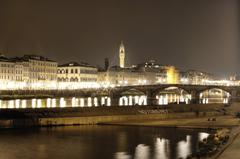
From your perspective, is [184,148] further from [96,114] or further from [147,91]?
[147,91]

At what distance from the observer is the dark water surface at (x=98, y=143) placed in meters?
39.1

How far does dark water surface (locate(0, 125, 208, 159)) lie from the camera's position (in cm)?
3906

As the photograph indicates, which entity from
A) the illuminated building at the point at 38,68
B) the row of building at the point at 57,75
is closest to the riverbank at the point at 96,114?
the row of building at the point at 57,75

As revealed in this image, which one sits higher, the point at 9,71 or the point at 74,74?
the point at 74,74

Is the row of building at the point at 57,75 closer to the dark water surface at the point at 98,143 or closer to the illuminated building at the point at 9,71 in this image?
the illuminated building at the point at 9,71

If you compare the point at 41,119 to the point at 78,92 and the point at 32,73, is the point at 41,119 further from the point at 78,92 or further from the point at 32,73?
the point at 32,73

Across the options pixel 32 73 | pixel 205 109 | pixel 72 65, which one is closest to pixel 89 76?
pixel 72 65

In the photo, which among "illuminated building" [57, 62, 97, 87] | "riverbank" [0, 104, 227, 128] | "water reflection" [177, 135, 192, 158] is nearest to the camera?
"water reflection" [177, 135, 192, 158]

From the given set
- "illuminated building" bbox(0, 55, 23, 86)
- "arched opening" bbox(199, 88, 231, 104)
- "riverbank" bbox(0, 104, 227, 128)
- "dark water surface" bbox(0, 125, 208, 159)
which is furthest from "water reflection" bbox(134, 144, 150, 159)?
"illuminated building" bbox(0, 55, 23, 86)

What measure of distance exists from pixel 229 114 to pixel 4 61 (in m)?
50.3

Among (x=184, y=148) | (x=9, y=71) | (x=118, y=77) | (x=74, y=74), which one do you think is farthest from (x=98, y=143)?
(x=118, y=77)

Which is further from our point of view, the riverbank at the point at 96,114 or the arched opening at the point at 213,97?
the arched opening at the point at 213,97

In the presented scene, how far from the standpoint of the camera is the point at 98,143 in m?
45.7

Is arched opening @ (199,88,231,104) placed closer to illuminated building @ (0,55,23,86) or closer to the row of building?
the row of building
